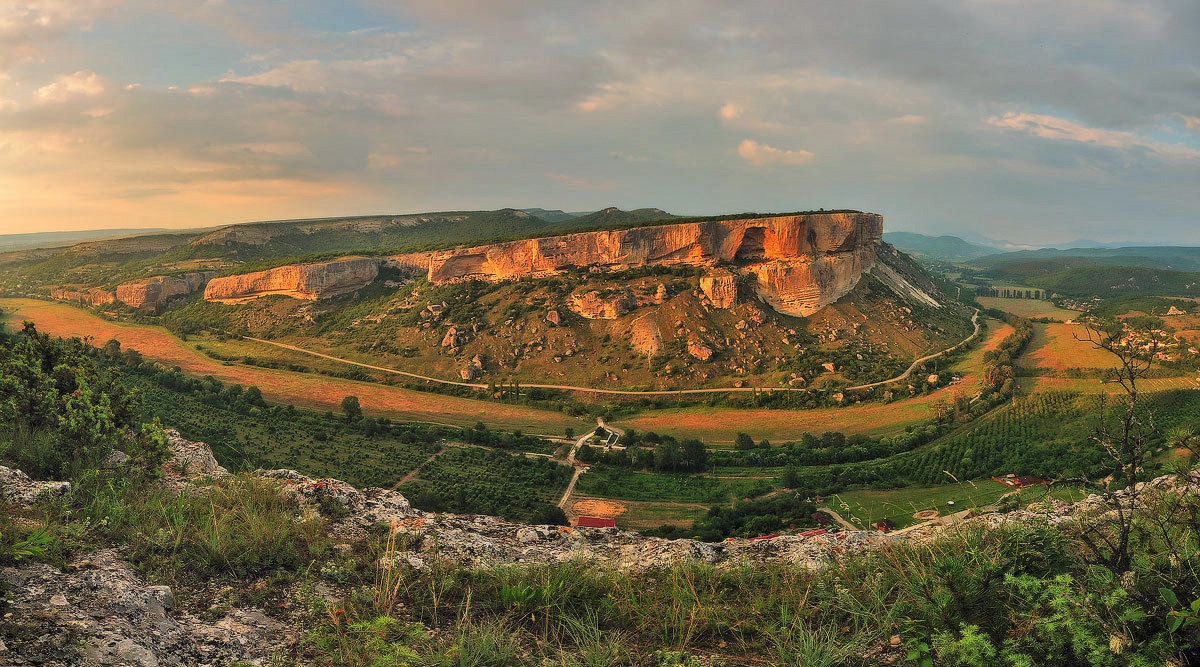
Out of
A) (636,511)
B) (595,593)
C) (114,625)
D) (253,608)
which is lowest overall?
(636,511)

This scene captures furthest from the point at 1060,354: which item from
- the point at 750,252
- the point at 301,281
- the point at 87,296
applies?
the point at 87,296

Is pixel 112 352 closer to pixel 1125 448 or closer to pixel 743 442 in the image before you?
pixel 743 442

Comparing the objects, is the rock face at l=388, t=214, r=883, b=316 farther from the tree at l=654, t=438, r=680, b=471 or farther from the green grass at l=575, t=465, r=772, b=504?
the green grass at l=575, t=465, r=772, b=504

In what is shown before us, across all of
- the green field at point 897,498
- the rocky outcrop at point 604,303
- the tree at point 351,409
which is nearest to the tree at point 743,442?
the green field at point 897,498

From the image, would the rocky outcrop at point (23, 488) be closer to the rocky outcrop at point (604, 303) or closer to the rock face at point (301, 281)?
the rocky outcrop at point (604, 303)

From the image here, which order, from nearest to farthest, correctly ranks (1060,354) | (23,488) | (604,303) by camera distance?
1. (23,488)
2. (1060,354)
3. (604,303)

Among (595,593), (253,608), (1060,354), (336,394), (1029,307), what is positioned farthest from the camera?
(1029,307)
